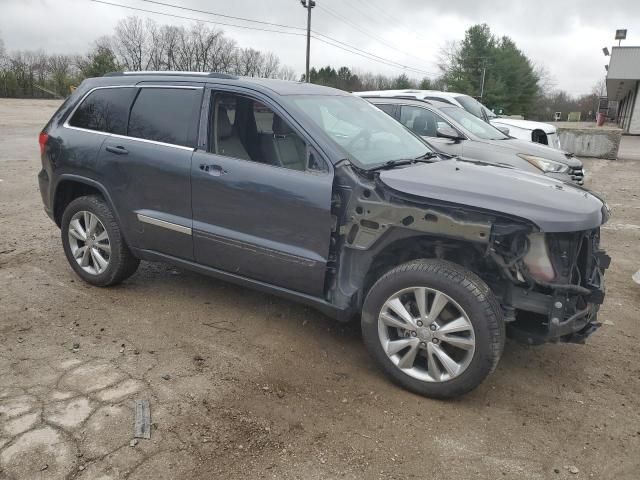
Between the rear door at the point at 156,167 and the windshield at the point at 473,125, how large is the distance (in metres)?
5.12

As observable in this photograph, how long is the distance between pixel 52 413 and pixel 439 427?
209 cm

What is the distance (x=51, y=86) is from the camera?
5553 centimetres

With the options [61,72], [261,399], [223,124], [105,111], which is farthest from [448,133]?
[61,72]

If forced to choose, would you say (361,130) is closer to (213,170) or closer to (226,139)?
(226,139)

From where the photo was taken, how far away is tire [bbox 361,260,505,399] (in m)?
2.93

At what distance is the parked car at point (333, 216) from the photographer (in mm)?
2979

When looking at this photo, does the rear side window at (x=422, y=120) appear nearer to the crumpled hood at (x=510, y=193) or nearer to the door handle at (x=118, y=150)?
the crumpled hood at (x=510, y=193)

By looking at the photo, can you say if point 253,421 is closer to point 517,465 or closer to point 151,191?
point 517,465

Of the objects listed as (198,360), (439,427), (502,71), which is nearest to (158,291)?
(198,360)

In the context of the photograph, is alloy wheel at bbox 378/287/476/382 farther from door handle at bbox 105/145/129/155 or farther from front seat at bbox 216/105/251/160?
door handle at bbox 105/145/129/155

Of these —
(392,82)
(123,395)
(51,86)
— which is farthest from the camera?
(392,82)

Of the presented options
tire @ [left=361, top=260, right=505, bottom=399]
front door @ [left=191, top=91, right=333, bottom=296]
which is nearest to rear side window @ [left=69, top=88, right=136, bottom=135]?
front door @ [left=191, top=91, right=333, bottom=296]

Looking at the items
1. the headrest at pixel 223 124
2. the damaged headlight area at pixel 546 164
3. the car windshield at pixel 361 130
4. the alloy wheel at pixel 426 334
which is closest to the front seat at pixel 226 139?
A: the headrest at pixel 223 124

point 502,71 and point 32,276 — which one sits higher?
point 502,71
